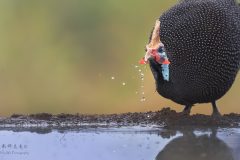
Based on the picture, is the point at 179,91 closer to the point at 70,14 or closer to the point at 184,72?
the point at 184,72

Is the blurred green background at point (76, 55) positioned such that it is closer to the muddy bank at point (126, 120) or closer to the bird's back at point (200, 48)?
the bird's back at point (200, 48)

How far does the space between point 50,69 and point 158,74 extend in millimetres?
4885

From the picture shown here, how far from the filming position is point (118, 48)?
9844 millimetres

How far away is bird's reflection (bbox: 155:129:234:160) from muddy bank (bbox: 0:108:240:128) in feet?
1.53

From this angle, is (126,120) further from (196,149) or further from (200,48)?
(196,149)

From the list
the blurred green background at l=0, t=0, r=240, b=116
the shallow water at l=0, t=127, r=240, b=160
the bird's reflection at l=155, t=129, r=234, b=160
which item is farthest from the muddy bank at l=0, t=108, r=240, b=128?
the blurred green background at l=0, t=0, r=240, b=116

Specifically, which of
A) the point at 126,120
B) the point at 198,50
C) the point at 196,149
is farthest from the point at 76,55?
the point at 196,149

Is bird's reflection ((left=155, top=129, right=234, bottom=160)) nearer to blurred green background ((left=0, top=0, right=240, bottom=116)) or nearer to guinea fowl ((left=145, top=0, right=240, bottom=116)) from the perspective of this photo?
guinea fowl ((left=145, top=0, right=240, bottom=116))

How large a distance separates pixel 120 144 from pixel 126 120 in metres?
0.93

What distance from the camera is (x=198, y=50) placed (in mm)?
5523

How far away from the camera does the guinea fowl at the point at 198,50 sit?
551cm

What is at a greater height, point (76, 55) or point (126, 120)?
point (76, 55)

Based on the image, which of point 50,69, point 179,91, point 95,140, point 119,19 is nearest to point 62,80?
point 50,69

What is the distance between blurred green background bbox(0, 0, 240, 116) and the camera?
9.48 m
